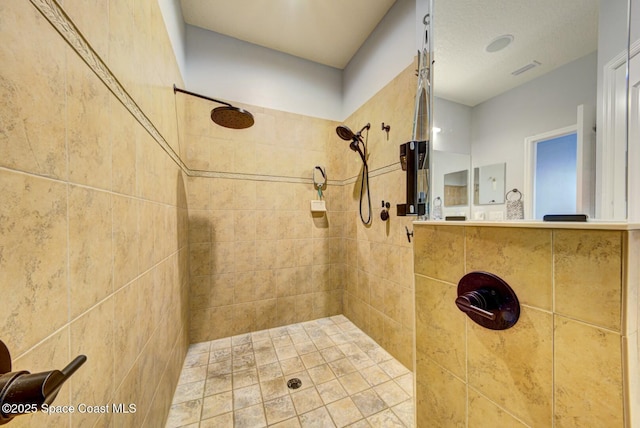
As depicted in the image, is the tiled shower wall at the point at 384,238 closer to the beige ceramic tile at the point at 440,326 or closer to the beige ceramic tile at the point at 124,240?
the beige ceramic tile at the point at 440,326

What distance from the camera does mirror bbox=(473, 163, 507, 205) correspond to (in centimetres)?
78

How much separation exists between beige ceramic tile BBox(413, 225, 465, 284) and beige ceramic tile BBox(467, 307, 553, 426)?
0.15 m

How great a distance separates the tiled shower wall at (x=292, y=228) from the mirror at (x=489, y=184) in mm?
809

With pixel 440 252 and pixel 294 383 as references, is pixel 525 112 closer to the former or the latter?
pixel 440 252

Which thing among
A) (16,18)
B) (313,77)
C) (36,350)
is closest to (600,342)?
(36,350)

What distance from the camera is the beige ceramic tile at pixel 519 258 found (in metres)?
0.49

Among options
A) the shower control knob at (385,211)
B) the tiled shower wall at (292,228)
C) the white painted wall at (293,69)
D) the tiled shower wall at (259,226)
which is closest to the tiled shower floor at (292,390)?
the tiled shower wall at (292,228)

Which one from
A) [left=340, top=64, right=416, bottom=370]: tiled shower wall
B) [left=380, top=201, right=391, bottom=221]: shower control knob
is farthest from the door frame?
[left=380, top=201, right=391, bottom=221]: shower control knob

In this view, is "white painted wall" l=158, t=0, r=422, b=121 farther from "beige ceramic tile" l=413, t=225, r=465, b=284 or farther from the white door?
"beige ceramic tile" l=413, t=225, r=465, b=284

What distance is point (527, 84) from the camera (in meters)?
0.72

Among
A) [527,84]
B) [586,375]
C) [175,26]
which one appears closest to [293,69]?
[175,26]

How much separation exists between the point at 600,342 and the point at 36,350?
3.47 ft

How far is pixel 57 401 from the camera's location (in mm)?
460

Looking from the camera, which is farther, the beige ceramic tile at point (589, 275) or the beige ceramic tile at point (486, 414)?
the beige ceramic tile at point (486, 414)
